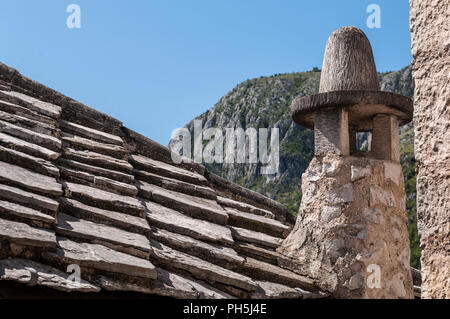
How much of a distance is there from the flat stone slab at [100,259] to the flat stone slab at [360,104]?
1.79 m

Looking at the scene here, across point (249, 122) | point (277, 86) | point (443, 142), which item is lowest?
point (443, 142)

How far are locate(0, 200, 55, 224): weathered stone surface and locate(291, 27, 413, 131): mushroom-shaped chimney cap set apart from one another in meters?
2.06

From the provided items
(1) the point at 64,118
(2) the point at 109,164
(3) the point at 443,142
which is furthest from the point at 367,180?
(1) the point at 64,118

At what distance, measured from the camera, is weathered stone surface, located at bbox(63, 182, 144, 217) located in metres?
2.87

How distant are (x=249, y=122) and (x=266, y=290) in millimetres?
65165

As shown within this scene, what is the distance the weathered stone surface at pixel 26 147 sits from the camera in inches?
114

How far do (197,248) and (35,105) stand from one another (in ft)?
5.37

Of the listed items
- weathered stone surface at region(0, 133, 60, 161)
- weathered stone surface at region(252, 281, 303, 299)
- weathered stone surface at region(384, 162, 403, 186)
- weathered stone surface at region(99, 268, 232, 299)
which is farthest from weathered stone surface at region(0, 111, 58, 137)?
weathered stone surface at region(384, 162, 403, 186)

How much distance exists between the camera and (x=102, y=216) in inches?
108

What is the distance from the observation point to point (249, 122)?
67.9 metres

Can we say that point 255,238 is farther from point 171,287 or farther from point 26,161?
point 26,161

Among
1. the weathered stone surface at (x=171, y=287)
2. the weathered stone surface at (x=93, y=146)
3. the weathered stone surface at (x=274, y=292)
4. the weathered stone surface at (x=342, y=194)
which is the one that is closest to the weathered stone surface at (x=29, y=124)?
the weathered stone surface at (x=93, y=146)

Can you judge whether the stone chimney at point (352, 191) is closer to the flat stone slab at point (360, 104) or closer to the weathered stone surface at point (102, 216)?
the flat stone slab at point (360, 104)
